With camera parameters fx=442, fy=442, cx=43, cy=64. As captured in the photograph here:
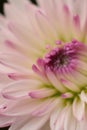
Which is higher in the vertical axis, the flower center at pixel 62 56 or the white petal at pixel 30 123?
the flower center at pixel 62 56

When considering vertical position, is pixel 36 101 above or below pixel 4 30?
below

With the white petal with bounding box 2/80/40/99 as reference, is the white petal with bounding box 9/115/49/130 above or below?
below

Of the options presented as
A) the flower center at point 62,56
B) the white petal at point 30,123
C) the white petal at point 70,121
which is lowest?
the white petal at point 70,121

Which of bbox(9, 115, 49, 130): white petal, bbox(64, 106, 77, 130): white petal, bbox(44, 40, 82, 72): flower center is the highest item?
bbox(44, 40, 82, 72): flower center

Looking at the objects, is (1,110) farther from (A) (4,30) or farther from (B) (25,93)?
(A) (4,30)

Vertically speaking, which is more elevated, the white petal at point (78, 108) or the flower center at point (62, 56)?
the flower center at point (62, 56)

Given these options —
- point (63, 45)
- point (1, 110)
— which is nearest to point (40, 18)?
point (63, 45)
